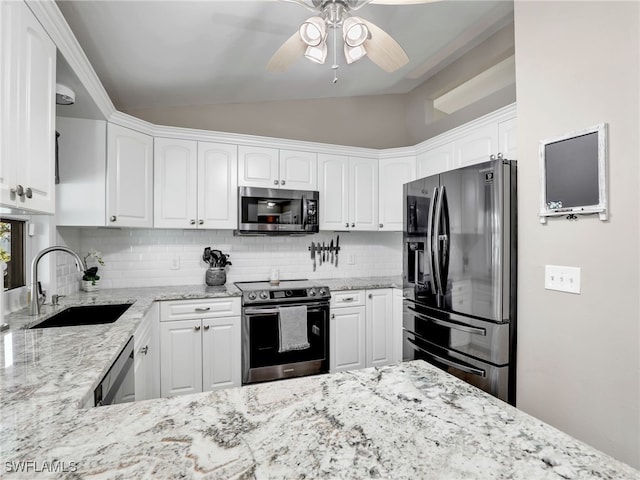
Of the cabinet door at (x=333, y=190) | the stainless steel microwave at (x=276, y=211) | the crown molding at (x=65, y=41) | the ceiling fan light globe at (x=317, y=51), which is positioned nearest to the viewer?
the crown molding at (x=65, y=41)

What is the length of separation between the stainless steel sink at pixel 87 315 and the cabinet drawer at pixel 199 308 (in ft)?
1.03

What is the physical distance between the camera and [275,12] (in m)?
2.09

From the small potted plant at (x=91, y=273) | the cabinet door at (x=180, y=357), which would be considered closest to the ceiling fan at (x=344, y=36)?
the cabinet door at (x=180, y=357)

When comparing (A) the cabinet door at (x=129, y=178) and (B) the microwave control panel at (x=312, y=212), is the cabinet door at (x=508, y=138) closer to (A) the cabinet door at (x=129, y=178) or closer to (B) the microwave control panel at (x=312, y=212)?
(B) the microwave control panel at (x=312, y=212)

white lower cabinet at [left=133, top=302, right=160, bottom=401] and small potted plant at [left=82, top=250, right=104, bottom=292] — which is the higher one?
small potted plant at [left=82, top=250, right=104, bottom=292]

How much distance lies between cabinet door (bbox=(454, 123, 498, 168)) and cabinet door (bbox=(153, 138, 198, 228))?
230cm

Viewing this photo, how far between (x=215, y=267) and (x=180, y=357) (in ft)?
2.86

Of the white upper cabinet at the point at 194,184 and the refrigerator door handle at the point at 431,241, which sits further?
the white upper cabinet at the point at 194,184

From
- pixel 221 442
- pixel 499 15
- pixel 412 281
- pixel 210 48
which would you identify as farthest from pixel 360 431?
pixel 499 15

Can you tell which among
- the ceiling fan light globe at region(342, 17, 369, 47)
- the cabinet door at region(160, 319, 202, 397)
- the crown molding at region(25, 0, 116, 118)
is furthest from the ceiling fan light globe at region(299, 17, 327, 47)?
the cabinet door at region(160, 319, 202, 397)

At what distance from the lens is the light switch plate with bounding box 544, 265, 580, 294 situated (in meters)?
1.58

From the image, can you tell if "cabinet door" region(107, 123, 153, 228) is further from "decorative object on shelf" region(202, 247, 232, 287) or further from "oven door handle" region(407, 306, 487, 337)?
"oven door handle" region(407, 306, 487, 337)

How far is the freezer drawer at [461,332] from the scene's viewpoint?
1929 millimetres

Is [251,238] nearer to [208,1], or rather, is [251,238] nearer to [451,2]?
[208,1]
